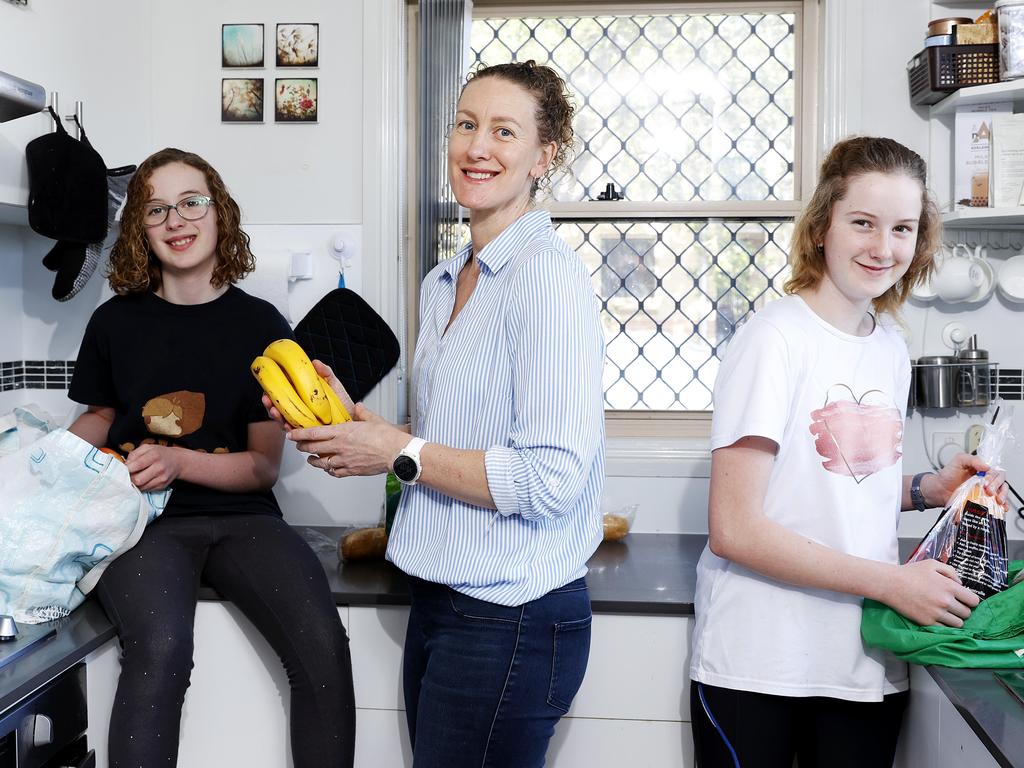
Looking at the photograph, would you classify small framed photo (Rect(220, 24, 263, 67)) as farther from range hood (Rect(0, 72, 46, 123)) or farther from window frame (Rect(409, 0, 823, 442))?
range hood (Rect(0, 72, 46, 123))

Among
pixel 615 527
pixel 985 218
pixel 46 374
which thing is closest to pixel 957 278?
pixel 985 218

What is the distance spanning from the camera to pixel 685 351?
2.49 meters

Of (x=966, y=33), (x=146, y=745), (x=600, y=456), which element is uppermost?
(x=966, y=33)

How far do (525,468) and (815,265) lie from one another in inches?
22.3

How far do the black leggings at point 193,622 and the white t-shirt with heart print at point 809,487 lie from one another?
619 mm

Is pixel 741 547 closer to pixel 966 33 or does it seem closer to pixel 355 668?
pixel 355 668

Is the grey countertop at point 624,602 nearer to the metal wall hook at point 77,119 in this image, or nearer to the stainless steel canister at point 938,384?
the stainless steel canister at point 938,384

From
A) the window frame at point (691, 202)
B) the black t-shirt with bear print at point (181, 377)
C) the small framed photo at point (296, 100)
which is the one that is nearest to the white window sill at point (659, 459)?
the window frame at point (691, 202)

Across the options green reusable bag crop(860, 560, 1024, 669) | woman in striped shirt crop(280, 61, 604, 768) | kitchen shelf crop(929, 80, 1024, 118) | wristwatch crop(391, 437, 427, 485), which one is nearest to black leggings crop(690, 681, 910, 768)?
green reusable bag crop(860, 560, 1024, 669)

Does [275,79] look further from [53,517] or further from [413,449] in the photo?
[413,449]

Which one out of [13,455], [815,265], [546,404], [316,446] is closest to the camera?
[546,404]

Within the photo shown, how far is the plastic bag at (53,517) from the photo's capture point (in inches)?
62.4

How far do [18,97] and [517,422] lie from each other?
94 cm

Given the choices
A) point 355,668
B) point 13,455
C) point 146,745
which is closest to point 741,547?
point 355,668
